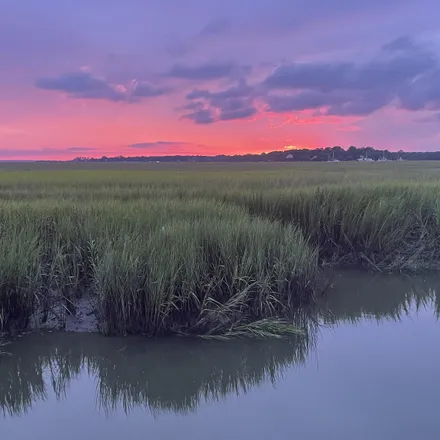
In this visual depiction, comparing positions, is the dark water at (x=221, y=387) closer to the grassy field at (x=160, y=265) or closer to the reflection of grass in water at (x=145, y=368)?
the reflection of grass in water at (x=145, y=368)

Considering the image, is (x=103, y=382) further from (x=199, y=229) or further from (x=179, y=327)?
(x=199, y=229)

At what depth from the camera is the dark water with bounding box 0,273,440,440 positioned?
3.20m

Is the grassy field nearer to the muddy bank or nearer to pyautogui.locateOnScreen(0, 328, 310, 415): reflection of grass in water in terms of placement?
the muddy bank

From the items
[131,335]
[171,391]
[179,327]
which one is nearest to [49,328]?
[131,335]

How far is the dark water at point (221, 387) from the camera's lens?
3201 mm

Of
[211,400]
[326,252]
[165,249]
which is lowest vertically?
[211,400]

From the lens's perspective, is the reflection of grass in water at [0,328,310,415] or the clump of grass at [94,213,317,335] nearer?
the reflection of grass in water at [0,328,310,415]

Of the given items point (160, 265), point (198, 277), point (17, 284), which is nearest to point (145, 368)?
point (160, 265)

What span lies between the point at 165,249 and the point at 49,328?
4.92ft

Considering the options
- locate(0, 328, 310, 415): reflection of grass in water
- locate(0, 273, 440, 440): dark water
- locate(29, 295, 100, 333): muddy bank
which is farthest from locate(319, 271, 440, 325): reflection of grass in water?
locate(29, 295, 100, 333): muddy bank

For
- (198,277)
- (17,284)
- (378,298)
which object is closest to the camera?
(17,284)

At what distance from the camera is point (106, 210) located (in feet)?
22.5

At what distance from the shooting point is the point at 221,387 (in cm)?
379

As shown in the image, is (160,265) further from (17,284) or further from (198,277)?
(17,284)
